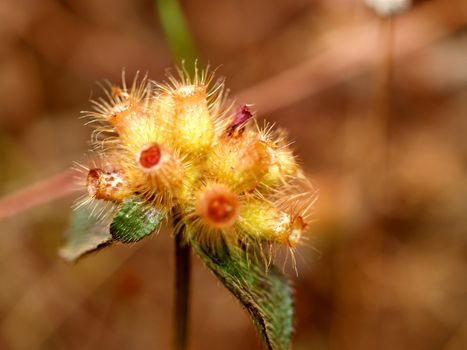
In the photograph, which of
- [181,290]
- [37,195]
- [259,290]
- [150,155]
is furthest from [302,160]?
[150,155]

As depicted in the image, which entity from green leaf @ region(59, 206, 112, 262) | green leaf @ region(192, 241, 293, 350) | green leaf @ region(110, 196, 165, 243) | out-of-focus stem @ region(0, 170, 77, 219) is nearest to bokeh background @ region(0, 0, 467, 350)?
out-of-focus stem @ region(0, 170, 77, 219)

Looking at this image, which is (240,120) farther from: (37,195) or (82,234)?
(37,195)

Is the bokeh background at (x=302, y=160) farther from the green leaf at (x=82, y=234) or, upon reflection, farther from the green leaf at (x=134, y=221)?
the green leaf at (x=134, y=221)

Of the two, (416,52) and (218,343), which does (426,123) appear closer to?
(416,52)

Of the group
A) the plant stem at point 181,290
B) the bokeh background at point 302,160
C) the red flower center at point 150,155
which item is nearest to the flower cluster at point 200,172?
the red flower center at point 150,155

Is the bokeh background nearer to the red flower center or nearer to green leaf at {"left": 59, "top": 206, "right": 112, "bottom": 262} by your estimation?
green leaf at {"left": 59, "top": 206, "right": 112, "bottom": 262}
